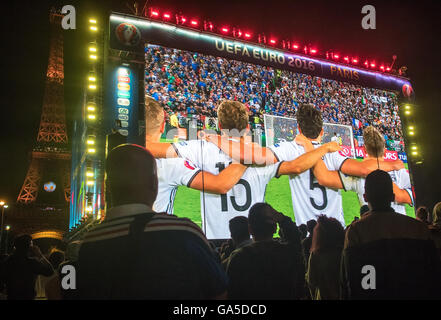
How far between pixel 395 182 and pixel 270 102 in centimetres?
611

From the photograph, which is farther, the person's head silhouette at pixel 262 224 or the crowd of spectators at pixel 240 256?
the person's head silhouette at pixel 262 224

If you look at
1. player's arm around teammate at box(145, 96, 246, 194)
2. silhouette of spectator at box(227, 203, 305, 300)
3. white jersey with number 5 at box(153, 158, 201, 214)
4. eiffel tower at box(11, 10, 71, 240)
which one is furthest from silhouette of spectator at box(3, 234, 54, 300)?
eiffel tower at box(11, 10, 71, 240)

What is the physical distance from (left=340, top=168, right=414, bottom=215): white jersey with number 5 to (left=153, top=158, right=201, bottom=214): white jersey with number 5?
233 inches

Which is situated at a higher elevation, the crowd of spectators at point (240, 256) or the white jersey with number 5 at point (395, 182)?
the white jersey with number 5 at point (395, 182)

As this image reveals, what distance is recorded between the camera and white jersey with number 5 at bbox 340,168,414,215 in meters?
13.0

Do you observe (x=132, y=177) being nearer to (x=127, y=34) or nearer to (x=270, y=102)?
(x=127, y=34)

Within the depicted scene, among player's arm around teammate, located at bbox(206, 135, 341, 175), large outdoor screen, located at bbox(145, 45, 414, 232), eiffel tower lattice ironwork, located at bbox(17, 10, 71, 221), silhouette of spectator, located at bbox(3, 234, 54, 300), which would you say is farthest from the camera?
eiffel tower lattice ironwork, located at bbox(17, 10, 71, 221)

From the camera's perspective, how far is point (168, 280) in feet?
6.24

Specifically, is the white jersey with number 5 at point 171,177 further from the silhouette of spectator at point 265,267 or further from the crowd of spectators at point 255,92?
the silhouette of spectator at point 265,267

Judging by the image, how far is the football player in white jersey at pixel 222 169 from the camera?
10541 mm

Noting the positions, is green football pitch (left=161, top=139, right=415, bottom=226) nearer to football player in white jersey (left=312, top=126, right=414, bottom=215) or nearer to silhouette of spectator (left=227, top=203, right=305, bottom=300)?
football player in white jersey (left=312, top=126, right=414, bottom=215)

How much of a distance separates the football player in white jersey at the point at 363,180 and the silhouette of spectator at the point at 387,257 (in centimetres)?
973

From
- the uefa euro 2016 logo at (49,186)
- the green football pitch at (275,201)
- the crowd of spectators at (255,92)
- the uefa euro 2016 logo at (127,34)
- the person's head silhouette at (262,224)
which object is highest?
the uefa euro 2016 logo at (49,186)

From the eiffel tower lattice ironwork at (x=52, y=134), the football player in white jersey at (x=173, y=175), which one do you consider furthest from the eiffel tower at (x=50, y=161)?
the football player in white jersey at (x=173, y=175)
